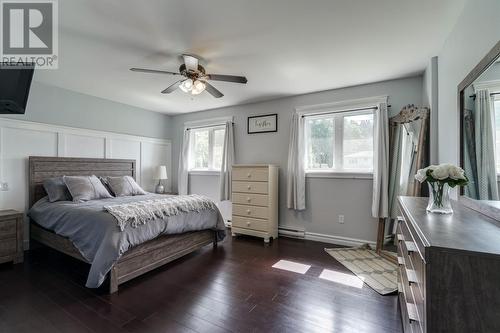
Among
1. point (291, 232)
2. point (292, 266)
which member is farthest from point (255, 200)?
point (292, 266)

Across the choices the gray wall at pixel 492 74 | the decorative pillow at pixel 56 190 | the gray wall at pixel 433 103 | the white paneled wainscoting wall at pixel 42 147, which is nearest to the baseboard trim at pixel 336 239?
the gray wall at pixel 433 103

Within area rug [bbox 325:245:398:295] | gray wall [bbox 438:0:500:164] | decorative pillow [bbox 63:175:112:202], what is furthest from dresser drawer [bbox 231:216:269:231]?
gray wall [bbox 438:0:500:164]

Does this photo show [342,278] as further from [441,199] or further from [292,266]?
[441,199]

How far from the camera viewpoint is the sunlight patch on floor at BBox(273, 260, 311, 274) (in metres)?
2.71

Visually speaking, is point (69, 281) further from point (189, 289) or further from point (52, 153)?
point (52, 153)

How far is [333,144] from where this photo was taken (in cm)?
375

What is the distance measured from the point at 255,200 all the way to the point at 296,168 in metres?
0.87

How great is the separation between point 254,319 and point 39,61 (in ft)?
11.9

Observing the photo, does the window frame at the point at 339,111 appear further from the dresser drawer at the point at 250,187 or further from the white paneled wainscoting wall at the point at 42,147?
the white paneled wainscoting wall at the point at 42,147

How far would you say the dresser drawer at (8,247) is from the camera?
2.70 meters

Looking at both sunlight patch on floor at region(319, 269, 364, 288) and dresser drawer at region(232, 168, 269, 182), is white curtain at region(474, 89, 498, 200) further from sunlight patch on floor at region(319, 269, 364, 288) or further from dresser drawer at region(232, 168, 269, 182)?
dresser drawer at region(232, 168, 269, 182)

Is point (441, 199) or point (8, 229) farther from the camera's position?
point (8, 229)

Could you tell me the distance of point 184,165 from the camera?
523 centimetres

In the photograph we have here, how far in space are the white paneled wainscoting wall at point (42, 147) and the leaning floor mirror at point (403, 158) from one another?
4519 mm
